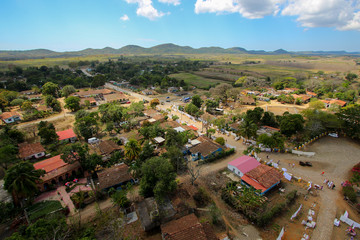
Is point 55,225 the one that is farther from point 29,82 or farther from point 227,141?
point 29,82

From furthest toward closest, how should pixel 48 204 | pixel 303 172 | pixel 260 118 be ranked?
pixel 260 118 < pixel 303 172 < pixel 48 204

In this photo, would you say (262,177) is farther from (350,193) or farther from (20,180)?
(20,180)

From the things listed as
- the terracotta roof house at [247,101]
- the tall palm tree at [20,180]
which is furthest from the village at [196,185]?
the terracotta roof house at [247,101]

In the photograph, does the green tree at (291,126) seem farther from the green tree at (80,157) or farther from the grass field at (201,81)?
the grass field at (201,81)

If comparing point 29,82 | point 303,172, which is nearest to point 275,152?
point 303,172

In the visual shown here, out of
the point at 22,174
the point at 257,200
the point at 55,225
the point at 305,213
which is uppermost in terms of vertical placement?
the point at 22,174

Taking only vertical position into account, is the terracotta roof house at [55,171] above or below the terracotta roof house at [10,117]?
below
